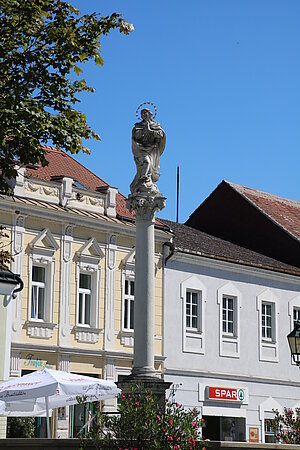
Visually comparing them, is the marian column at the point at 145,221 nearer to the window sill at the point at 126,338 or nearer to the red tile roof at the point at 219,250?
the window sill at the point at 126,338

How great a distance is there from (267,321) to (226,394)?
393 cm

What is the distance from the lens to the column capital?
60.8ft

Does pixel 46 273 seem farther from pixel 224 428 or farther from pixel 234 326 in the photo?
pixel 224 428

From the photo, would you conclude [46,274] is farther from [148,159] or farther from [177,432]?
[177,432]

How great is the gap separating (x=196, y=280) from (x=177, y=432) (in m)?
20.2

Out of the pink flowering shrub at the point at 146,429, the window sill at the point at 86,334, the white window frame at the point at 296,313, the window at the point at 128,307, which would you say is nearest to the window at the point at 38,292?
the window sill at the point at 86,334

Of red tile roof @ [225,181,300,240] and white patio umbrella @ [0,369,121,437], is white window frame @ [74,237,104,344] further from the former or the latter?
red tile roof @ [225,181,300,240]

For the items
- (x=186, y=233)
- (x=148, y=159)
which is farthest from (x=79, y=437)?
(x=186, y=233)

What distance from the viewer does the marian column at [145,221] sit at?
704 inches

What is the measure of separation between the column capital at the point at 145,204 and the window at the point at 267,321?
61.2 ft

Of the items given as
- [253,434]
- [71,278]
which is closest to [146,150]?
[71,278]

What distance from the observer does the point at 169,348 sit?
106 ft

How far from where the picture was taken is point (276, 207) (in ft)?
142

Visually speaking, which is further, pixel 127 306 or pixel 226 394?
pixel 226 394
